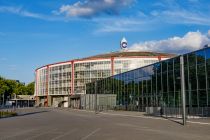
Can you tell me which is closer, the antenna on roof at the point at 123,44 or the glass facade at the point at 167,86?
the glass facade at the point at 167,86

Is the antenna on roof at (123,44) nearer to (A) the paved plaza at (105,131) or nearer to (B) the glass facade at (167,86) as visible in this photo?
(B) the glass facade at (167,86)

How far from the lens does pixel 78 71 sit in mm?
124875

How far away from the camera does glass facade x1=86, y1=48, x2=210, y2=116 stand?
39.6 metres

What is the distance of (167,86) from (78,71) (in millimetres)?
77930

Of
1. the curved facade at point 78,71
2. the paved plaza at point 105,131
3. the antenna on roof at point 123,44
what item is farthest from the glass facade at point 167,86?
the antenna on roof at point 123,44

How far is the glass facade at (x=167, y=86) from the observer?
39.6m

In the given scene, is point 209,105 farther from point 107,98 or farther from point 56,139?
point 107,98

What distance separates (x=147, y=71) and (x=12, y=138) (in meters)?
43.2

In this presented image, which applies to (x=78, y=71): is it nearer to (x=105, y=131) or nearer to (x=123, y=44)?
(x=123, y=44)

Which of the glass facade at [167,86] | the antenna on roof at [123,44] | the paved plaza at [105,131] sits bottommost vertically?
the paved plaza at [105,131]

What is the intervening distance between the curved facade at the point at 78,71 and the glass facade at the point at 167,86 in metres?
40.4

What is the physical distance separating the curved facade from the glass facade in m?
40.4

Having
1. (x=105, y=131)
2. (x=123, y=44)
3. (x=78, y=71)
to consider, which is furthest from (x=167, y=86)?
(x=123, y=44)

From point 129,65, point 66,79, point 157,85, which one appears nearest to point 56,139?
point 157,85
